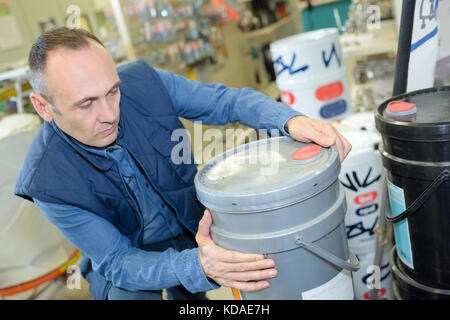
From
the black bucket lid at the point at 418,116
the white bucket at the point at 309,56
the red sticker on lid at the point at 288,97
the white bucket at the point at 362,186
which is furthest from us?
the red sticker on lid at the point at 288,97

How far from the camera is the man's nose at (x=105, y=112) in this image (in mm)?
1001

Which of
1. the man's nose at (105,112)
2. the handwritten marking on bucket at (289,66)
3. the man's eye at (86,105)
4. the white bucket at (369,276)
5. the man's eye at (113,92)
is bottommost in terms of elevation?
the white bucket at (369,276)

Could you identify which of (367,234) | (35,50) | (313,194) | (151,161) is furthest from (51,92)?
(367,234)

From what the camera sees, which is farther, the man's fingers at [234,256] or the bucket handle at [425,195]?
the bucket handle at [425,195]

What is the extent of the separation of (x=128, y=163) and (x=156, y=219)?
0.75ft

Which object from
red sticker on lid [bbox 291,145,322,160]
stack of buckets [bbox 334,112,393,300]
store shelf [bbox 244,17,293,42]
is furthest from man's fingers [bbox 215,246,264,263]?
store shelf [bbox 244,17,293,42]

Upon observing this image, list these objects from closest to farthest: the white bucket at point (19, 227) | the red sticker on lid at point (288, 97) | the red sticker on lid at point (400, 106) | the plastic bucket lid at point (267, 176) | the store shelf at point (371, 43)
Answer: the plastic bucket lid at point (267, 176) < the red sticker on lid at point (400, 106) < the red sticker on lid at point (288, 97) < the white bucket at point (19, 227) < the store shelf at point (371, 43)

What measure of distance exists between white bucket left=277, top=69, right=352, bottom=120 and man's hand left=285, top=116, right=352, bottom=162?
93 centimetres

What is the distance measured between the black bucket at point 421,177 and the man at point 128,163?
13 cm

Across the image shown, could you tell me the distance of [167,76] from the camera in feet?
4.48

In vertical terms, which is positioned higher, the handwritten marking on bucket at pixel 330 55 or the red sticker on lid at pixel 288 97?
the handwritten marking on bucket at pixel 330 55

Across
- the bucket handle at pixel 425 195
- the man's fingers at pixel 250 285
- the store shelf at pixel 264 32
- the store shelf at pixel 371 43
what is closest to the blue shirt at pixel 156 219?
the man's fingers at pixel 250 285

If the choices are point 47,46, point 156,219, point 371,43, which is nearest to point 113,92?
point 47,46

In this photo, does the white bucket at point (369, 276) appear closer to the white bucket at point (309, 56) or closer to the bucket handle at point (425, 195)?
the bucket handle at point (425, 195)
